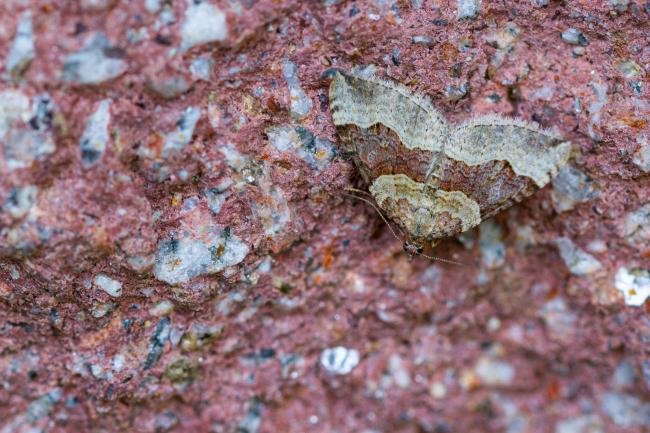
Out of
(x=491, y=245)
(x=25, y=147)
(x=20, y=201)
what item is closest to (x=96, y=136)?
(x=25, y=147)

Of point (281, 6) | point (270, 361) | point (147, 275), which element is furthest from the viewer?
point (270, 361)

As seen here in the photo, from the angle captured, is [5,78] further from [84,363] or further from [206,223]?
[84,363]

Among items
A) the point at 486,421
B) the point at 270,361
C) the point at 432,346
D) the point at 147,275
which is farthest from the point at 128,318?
the point at 486,421

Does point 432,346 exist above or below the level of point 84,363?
below

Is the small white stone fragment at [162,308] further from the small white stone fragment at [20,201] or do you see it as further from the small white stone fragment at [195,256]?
the small white stone fragment at [20,201]

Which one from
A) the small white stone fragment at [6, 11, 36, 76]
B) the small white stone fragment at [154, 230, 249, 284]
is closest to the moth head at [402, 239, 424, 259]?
the small white stone fragment at [154, 230, 249, 284]

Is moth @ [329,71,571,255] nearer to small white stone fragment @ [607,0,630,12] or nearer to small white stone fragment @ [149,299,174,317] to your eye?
small white stone fragment @ [607,0,630,12]
